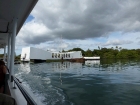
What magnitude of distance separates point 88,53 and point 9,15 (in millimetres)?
82517

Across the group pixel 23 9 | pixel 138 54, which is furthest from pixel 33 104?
pixel 138 54

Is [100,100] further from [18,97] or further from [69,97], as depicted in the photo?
[18,97]

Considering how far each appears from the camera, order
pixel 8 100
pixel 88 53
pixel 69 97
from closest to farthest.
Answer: pixel 8 100, pixel 69 97, pixel 88 53

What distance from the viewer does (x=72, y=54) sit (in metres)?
58.4

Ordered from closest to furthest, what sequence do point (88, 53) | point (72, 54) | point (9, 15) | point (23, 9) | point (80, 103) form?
1. point (23, 9)
2. point (9, 15)
3. point (80, 103)
4. point (72, 54)
5. point (88, 53)

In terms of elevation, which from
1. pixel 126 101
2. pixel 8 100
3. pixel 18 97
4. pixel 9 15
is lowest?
pixel 126 101

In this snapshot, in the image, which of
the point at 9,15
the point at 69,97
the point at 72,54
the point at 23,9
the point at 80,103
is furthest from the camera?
the point at 72,54

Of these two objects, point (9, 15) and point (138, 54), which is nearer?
point (9, 15)

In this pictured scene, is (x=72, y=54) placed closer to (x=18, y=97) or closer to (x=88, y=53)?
(x=88, y=53)

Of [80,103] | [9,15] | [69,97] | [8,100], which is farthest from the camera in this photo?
[69,97]

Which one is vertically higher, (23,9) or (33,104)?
(23,9)

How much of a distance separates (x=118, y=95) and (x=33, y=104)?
641 cm

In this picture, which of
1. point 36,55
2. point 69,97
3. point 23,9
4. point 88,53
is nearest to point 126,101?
point 69,97

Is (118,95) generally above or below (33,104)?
below
